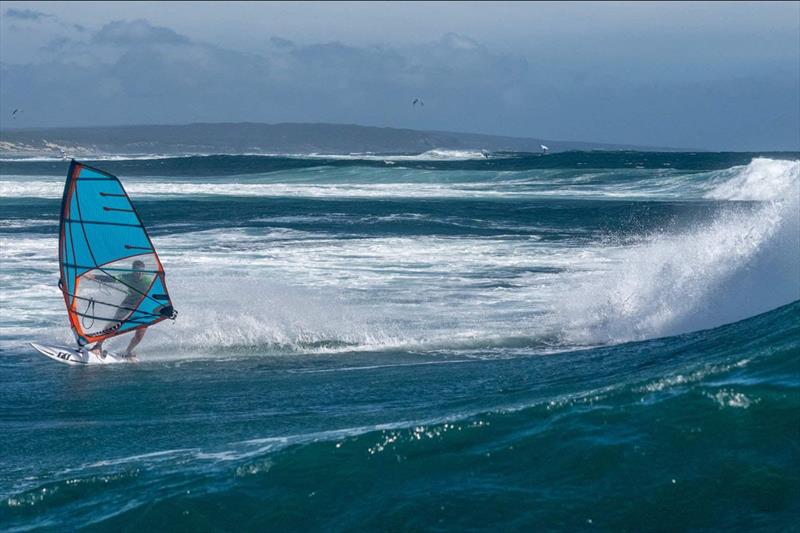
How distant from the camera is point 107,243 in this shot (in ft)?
43.2

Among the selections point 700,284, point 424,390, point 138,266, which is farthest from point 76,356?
point 700,284

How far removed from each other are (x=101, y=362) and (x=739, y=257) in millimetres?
7655

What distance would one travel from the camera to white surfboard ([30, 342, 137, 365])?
12477 mm

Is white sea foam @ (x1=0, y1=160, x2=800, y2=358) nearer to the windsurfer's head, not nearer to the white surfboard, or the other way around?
the white surfboard

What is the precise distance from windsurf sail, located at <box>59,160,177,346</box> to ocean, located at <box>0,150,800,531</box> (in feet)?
1.32

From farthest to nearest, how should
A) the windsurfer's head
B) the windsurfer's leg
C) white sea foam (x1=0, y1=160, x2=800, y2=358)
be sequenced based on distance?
the windsurfer's head, white sea foam (x1=0, y1=160, x2=800, y2=358), the windsurfer's leg

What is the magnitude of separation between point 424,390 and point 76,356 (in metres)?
4.53

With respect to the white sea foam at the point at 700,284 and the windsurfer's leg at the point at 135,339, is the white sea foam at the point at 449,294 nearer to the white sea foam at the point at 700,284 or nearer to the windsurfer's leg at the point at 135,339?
the white sea foam at the point at 700,284

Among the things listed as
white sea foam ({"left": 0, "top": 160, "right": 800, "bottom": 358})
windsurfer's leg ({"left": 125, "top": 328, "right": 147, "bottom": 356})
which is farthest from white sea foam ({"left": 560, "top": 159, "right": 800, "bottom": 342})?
windsurfer's leg ({"left": 125, "top": 328, "right": 147, "bottom": 356})

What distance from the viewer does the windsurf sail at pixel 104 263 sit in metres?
12.8

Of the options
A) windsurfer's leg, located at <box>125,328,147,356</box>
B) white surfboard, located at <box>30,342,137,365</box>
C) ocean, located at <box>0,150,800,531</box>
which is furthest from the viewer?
windsurfer's leg, located at <box>125,328,147,356</box>

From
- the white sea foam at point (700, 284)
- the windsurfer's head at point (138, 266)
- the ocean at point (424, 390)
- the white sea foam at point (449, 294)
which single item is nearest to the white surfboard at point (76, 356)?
the ocean at point (424, 390)

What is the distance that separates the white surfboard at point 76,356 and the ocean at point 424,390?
0.16m

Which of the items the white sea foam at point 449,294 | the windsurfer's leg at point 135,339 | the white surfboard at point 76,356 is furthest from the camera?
the white sea foam at point 449,294
